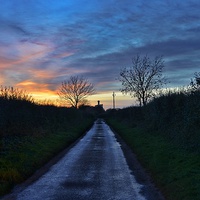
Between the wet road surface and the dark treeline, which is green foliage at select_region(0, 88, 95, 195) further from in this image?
the dark treeline

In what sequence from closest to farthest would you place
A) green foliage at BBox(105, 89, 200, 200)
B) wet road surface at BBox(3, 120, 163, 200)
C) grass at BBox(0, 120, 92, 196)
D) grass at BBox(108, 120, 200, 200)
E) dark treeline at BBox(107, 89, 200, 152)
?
grass at BBox(108, 120, 200, 200) < wet road surface at BBox(3, 120, 163, 200) < green foliage at BBox(105, 89, 200, 200) < grass at BBox(0, 120, 92, 196) < dark treeline at BBox(107, 89, 200, 152)

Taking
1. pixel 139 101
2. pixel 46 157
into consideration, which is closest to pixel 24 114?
pixel 46 157

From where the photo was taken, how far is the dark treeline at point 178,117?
1515 centimetres

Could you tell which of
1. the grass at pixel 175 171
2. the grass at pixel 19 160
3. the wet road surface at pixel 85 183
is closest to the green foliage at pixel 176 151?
the grass at pixel 175 171

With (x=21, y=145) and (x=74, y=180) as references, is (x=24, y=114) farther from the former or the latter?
(x=74, y=180)

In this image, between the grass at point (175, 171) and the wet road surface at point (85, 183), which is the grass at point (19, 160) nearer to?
the wet road surface at point (85, 183)

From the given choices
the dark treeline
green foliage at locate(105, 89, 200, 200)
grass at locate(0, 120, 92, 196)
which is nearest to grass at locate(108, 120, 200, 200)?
green foliage at locate(105, 89, 200, 200)

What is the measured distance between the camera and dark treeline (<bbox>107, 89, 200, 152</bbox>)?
15151 mm

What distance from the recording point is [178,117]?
19.6 m

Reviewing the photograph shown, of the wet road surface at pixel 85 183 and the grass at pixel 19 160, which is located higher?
the grass at pixel 19 160

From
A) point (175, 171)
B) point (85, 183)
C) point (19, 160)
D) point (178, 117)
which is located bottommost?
point (85, 183)

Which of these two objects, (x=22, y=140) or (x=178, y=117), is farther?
(x=178, y=117)

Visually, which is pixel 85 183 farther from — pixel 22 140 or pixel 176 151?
pixel 22 140

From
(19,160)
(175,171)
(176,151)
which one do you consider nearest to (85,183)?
(175,171)
